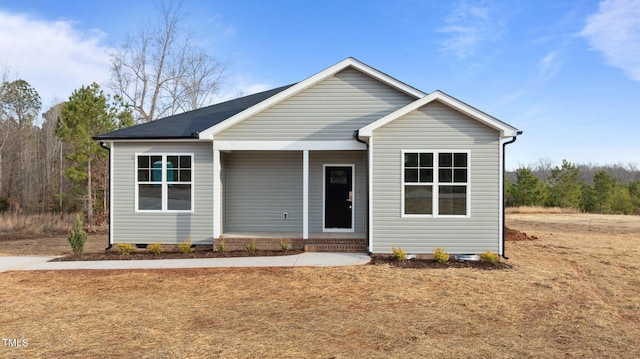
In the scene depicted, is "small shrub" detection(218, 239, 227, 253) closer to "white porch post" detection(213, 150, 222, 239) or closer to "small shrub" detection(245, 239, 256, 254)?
"white porch post" detection(213, 150, 222, 239)

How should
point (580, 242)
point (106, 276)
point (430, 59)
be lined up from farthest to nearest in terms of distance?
1. point (430, 59)
2. point (580, 242)
3. point (106, 276)

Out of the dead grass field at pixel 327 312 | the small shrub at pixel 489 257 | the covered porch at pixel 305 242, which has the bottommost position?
the dead grass field at pixel 327 312

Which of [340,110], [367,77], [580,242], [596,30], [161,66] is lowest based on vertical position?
[580,242]

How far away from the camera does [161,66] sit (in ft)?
90.6

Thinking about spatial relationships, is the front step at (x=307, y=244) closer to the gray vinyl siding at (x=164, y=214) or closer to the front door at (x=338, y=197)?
the gray vinyl siding at (x=164, y=214)

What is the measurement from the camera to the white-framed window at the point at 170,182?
11.2 m

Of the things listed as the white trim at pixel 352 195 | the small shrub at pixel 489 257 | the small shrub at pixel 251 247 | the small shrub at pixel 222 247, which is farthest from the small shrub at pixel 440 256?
the small shrub at pixel 222 247

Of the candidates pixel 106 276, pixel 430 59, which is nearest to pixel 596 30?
pixel 430 59

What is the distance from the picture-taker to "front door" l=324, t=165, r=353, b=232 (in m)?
12.2

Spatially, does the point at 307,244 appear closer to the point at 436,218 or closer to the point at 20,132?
the point at 436,218

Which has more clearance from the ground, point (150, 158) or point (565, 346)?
point (150, 158)

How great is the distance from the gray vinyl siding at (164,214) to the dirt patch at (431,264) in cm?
492

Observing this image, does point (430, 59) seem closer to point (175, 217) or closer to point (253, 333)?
point (175, 217)

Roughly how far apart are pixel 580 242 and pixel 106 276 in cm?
1523
